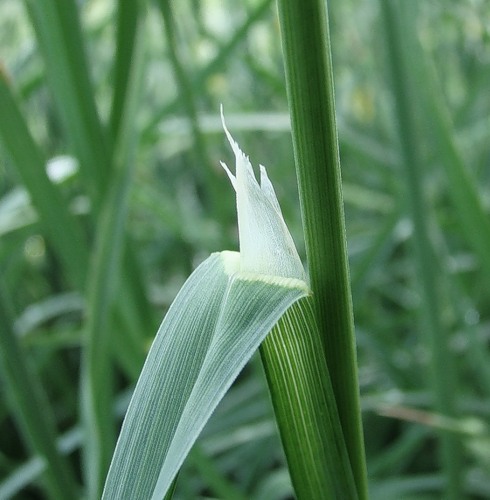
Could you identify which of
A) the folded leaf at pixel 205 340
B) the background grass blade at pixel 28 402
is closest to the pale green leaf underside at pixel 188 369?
the folded leaf at pixel 205 340

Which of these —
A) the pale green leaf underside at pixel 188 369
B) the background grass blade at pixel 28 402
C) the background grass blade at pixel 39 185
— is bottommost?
the background grass blade at pixel 28 402

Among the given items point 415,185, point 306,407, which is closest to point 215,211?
point 415,185

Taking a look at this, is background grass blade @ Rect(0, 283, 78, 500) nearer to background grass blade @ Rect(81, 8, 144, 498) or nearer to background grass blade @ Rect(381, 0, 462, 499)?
background grass blade @ Rect(81, 8, 144, 498)

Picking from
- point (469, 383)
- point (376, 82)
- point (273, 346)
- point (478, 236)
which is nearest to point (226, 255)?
point (273, 346)

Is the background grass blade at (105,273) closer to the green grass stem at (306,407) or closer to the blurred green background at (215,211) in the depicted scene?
the blurred green background at (215,211)

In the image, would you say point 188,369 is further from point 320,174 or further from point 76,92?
point 76,92

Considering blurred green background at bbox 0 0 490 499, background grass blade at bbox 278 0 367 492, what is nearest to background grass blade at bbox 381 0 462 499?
blurred green background at bbox 0 0 490 499
